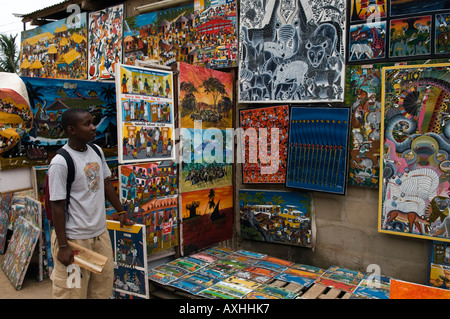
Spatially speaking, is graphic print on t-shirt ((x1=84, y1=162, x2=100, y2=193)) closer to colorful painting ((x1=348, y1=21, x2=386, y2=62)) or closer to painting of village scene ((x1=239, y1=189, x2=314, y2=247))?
painting of village scene ((x1=239, y1=189, x2=314, y2=247))

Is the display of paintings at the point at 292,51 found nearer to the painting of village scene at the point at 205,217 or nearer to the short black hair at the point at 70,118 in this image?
the painting of village scene at the point at 205,217

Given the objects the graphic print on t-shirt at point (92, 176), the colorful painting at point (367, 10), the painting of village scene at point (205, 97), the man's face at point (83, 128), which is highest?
the colorful painting at point (367, 10)

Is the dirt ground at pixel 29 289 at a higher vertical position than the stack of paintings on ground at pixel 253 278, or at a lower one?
lower

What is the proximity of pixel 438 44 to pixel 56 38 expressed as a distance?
6.75 metres

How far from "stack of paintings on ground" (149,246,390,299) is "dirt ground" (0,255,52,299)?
130 cm

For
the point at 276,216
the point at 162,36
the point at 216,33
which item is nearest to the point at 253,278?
the point at 276,216

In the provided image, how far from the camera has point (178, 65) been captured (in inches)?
157

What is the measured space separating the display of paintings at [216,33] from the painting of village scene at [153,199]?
1603 millimetres

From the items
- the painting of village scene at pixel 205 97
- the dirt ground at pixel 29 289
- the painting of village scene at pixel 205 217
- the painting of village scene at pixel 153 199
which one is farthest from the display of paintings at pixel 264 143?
the dirt ground at pixel 29 289

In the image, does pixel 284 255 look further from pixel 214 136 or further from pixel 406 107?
pixel 406 107

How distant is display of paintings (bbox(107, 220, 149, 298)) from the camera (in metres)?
3.39

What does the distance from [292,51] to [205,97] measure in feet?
3.60

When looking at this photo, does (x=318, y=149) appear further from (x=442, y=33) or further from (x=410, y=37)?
(x=442, y=33)

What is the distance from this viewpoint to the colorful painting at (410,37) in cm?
343
